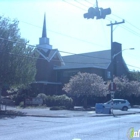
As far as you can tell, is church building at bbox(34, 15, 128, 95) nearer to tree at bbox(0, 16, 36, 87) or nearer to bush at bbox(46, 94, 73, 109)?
bush at bbox(46, 94, 73, 109)

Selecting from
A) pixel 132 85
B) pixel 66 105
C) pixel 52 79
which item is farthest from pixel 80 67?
pixel 66 105

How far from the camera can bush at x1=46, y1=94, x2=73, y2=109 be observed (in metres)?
39.8

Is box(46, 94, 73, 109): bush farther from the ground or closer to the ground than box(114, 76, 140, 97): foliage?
closer to the ground

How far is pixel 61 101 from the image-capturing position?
1603 inches

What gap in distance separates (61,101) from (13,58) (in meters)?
12.2

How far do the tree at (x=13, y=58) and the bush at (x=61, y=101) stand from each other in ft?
28.8

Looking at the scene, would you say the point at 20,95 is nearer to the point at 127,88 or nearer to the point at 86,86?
the point at 86,86

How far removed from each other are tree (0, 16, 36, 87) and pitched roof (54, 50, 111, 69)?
2542 cm

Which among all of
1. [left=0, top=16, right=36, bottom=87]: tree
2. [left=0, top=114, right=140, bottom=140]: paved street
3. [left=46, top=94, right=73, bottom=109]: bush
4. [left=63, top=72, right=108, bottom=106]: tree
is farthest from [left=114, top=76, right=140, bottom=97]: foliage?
[left=0, top=114, right=140, bottom=140]: paved street

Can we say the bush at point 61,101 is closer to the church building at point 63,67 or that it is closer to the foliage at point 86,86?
the foliage at point 86,86

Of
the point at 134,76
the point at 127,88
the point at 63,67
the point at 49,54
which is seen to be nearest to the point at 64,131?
the point at 127,88

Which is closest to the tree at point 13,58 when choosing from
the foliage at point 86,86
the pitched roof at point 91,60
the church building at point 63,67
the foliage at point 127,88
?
the foliage at point 86,86

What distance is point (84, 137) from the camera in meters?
13.1

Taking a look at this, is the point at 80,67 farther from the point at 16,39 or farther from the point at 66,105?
the point at 16,39
